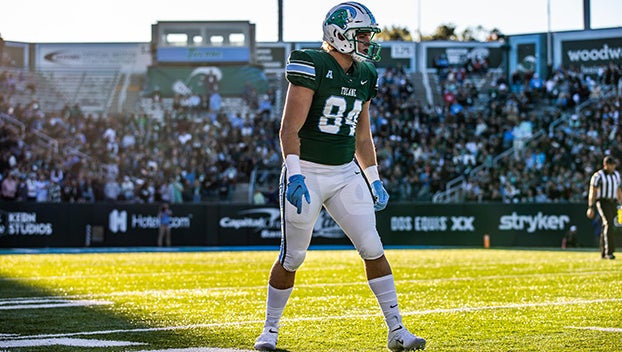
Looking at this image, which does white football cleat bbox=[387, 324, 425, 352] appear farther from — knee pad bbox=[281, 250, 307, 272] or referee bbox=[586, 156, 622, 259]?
referee bbox=[586, 156, 622, 259]

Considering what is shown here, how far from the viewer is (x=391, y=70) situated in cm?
3100

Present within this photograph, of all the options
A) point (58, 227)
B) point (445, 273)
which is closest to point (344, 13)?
point (445, 273)

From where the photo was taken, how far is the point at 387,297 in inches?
205

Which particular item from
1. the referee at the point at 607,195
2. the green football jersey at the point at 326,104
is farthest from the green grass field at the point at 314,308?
the referee at the point at 607,195

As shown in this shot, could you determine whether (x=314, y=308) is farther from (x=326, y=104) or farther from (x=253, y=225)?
(x=253, y=225)

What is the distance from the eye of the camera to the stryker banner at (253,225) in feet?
73.0

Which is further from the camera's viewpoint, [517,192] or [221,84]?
[221,84]

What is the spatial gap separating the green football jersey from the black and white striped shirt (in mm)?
9631

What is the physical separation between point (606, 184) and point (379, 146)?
12086 mm

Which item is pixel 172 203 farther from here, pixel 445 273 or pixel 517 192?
pixel 445 273

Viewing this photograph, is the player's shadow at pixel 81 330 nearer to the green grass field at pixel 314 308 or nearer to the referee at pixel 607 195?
the green grass field at pixel 314 308

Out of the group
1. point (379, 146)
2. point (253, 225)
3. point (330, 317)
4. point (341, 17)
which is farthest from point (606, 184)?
point (379, 146)

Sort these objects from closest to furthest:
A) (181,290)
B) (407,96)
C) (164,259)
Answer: (181,290) → (164,259) → (407,96)

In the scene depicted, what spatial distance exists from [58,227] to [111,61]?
1218cm
